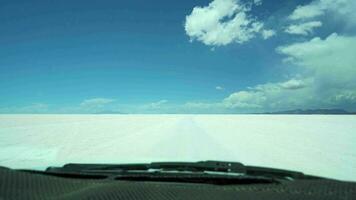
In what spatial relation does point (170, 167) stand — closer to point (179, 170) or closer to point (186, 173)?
point (179, 170)

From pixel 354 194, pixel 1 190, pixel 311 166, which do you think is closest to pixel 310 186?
pixel 354 194

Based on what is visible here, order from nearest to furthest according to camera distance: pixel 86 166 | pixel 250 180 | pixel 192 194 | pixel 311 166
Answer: pixel 192 194
pixel 250 180
pixel 86 166
pixel 311 166

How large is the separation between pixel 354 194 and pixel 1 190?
1737 mm

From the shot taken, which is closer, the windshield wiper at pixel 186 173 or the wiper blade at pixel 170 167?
the windshield wiper at pixel 186 173

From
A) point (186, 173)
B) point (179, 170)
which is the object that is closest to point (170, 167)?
point (179, 170)

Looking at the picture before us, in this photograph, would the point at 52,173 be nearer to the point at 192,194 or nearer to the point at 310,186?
the point at 192,194

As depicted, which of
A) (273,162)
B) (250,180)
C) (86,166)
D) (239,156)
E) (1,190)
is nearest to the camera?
(1,190)

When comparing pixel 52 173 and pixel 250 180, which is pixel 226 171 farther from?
pixel 52 173

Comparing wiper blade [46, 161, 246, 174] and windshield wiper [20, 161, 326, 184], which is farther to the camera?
wiper blade [46, 161, 246, 174]

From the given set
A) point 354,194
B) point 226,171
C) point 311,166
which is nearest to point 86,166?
point 226,171

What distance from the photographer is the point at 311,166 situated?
23.5 feet

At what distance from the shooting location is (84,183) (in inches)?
94.5

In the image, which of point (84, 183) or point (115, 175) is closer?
point (84, 183)

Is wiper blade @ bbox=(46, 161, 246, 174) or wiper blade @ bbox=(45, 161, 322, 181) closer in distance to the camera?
wiper blade @ bbox=(45, 161, 322, 181)
